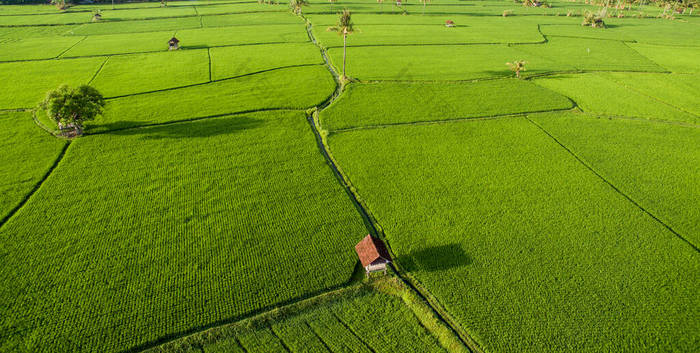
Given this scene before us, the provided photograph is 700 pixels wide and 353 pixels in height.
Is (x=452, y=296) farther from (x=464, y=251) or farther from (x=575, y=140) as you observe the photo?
(x=575, y=140)

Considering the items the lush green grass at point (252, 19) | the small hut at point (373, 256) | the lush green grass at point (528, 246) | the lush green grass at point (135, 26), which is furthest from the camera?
the lush green grass at point (252, 19)

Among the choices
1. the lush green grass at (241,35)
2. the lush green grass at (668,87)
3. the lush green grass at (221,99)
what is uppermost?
the lush green grass at (241,35)

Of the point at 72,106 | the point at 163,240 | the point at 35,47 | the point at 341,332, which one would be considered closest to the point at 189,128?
the point at 72,106

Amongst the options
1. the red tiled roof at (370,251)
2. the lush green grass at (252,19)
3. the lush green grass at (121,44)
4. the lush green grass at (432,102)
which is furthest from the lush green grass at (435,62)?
the lush green grass at (121,44)

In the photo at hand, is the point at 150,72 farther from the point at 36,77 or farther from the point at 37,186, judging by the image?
the point at 37,186

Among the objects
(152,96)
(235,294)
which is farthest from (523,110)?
(152,96)

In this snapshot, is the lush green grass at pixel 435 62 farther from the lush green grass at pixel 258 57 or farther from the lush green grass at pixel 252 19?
the lush green grass at pixel 252 19

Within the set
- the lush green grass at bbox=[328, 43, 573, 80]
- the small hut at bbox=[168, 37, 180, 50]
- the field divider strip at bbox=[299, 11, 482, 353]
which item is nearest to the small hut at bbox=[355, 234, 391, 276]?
the field divider strip at bbox=[299, 11, 482, 353]
